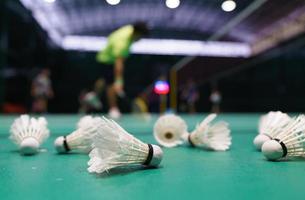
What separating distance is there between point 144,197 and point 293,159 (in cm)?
114

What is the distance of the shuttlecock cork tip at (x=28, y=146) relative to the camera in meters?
2.28

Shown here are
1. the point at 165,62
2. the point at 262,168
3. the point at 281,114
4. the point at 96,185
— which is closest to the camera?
the point at 96,185

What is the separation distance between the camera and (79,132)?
2.34 m

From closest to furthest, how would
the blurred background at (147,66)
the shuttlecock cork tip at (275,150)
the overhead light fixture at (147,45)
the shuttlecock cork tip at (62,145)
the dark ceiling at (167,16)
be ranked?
the shuttlecock cork tip at (275,150) → the shuttlecock cork tip at (62,145) → the dark ceiling at (167,16) → the blurred background at (147,66) → the overhead light fixture at (147,45)

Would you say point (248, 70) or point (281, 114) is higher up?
point (248, 70)

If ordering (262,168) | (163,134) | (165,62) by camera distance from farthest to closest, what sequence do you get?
(165,62) → (163,134) → (262,168)

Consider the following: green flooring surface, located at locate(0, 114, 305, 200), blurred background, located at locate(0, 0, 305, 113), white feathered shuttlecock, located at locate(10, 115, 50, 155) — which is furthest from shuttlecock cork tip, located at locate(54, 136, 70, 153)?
blurred background, located at locate(0, 0, 305, 113)

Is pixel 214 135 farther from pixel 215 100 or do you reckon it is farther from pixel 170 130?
pixel 215 100

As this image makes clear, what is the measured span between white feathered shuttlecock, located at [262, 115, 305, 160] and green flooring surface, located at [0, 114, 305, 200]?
0.06 metres

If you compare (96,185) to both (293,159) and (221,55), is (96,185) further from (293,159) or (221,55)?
(221,55)

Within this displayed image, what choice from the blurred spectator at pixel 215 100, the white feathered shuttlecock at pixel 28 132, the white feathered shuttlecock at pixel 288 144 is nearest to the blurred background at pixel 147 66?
the blurred spectator at pixel 215 100

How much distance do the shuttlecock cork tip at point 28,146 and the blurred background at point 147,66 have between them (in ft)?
37.9

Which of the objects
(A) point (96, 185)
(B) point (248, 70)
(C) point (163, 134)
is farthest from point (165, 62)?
(A) point (96, 185)

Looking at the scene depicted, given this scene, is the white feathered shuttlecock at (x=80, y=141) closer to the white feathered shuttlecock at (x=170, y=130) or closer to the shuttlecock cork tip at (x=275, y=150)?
the white feathered shuttlecock at (x=170, y=130)
